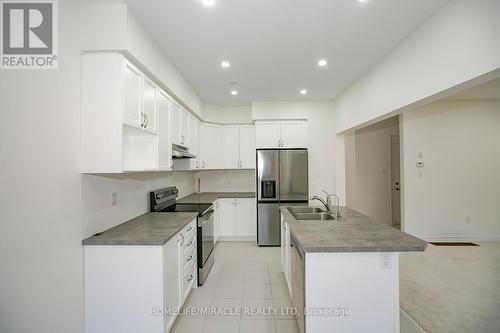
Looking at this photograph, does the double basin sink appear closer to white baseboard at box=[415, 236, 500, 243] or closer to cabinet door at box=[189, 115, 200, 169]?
cabinet door at box=[189, 115, 200, 169]

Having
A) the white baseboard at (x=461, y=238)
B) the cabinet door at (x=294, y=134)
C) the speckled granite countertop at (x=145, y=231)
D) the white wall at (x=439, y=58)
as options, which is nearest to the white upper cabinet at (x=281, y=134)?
the cabinet door at (x=294, y=134)

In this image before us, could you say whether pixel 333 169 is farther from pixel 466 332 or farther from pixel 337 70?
pixel 466 332

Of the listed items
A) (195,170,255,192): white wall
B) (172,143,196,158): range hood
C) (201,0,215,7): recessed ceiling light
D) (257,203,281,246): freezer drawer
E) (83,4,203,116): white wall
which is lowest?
(257,203,281,246): freezer drawer

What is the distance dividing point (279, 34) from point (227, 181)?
11.7 ft

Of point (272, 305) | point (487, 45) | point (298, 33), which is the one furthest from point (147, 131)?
point (487, 45)

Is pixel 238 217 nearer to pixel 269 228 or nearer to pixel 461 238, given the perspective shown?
pixel 269 228

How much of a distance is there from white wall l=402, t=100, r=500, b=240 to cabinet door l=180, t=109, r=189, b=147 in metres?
3.99

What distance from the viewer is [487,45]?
1521 millimetres

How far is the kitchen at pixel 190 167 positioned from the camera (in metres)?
1.51

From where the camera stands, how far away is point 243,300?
262 centimetres

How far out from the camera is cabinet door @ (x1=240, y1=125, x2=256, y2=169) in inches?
197

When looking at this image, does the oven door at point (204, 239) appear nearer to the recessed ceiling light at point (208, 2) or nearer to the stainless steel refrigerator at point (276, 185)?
the stainless steel refrigerator at point (276, 185)

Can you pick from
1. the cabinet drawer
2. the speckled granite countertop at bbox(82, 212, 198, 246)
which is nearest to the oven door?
the cabinet drawer

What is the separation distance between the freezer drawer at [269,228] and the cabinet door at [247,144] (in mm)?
1084
